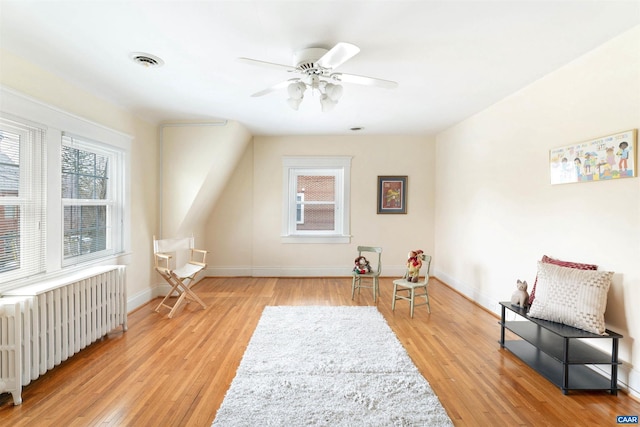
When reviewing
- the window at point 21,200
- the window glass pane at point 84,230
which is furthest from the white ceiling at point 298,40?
the window glass pane at point 84,230

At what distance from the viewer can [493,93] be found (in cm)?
338

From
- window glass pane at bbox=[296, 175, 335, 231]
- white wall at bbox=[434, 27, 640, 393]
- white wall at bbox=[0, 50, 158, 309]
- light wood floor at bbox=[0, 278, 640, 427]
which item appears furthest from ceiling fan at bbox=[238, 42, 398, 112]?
window glass pane at bbox=[296, 175, 335, 231]

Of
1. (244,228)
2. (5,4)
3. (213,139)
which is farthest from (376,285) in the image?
(5,4)

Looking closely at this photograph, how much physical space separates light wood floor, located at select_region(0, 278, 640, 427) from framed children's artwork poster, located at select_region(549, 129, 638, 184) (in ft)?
5.17

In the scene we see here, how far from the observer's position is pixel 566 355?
2.19 metres

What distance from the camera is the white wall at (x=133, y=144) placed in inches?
103

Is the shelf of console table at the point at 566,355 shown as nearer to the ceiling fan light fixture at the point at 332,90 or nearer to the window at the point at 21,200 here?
the ceiling fan light fixture at the point at 332,90

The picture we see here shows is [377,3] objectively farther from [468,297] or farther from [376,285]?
[468,297]

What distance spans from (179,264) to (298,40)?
3.58 m

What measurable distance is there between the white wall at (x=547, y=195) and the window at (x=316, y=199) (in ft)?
6.00

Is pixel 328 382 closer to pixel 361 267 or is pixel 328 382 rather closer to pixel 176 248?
pixel 361 267

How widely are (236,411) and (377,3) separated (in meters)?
2.61

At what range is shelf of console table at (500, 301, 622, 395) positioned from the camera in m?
2.19

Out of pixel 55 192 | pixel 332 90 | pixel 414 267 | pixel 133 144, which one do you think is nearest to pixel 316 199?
pixel 414 267
